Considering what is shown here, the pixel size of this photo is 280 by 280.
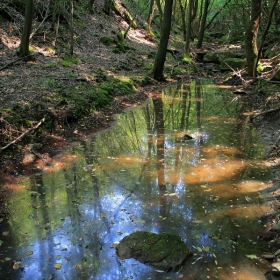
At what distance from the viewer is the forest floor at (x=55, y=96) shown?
6840mm

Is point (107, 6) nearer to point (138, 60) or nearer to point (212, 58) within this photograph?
point (138, 60)

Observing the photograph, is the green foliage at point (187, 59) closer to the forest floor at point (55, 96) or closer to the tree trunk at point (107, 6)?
the forest floor at point (55, 96)

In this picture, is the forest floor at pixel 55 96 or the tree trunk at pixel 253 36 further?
the tree trunk at pixel 253 36

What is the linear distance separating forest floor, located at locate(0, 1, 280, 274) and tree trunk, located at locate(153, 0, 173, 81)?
678 mm

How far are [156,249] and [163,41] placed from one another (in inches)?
535

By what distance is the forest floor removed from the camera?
269 inches

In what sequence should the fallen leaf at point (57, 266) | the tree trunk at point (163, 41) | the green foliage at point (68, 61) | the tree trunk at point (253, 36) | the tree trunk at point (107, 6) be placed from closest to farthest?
the fallen leaf at point (57, 266) → the green foliage at point (68, 61) → the tree trunk at point (253, 36) → the tree trunk at point (163, 41) → the tree trunk at point (107, 6)

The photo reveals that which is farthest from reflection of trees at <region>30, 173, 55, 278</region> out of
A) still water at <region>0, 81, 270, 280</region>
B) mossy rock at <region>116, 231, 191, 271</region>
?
mossy rock at <region>116, 231, 191, 271</region>

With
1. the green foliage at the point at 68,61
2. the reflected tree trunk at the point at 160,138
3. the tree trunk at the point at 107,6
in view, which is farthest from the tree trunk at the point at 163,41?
the tree trunk at the point at 107,6

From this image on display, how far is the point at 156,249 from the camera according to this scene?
4.10 meters

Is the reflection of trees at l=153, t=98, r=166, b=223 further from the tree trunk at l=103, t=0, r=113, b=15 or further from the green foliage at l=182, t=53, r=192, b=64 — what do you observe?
the tree trunk at l=103, t=0, r=113, b=15

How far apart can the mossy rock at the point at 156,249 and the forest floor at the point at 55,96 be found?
1.50 meters

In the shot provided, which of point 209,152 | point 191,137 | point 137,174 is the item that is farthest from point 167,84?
point 137,174

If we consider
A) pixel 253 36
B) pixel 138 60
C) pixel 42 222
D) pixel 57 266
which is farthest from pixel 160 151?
pixel 138 60
